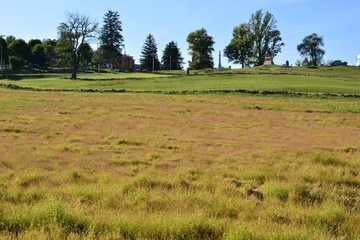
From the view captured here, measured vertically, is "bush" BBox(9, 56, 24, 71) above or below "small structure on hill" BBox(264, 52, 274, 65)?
below

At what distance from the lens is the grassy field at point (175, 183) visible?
12.6ft

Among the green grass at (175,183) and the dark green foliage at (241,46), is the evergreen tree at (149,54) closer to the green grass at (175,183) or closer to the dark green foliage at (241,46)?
the dark green foliage at (241,46)

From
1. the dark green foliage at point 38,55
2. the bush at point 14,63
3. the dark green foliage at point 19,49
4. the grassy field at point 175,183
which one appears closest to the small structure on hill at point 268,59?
the dark green foliage at point 38,55

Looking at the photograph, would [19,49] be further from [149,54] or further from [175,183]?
[175,183]

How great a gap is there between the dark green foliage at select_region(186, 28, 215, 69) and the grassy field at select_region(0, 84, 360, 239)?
272ft

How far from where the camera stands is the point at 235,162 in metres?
8.07

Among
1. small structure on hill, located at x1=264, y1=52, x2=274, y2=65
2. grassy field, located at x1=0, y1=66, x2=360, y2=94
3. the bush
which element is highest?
small structure on hill, located at x1=264, y1=52, x2=274, y2=65

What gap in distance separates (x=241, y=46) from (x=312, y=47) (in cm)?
3344

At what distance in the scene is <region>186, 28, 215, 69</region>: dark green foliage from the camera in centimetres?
9397

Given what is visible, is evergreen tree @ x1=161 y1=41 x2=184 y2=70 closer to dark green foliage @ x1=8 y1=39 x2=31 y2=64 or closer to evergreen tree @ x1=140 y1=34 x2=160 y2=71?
evergreen tree @ x1=140 y1=34 x2=160 y2=71

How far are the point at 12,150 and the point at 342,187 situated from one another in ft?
30.8

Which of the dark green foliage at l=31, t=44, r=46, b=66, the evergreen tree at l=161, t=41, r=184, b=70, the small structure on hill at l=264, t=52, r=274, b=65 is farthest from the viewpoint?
the evergreen tree at l=161, t=41, r=184, b=70

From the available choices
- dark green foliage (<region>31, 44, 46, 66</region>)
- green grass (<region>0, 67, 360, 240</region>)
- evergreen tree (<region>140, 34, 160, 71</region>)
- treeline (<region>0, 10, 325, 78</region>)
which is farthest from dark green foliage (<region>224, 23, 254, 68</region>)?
green grass (<region>0, 67, 360, 240</region>)

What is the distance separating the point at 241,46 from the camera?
89.1 m
